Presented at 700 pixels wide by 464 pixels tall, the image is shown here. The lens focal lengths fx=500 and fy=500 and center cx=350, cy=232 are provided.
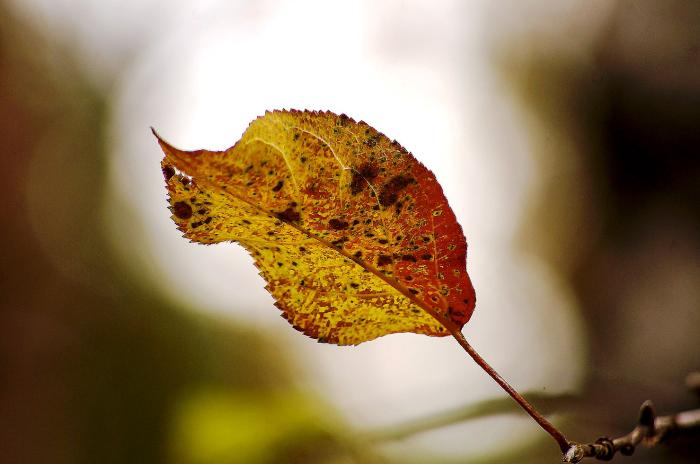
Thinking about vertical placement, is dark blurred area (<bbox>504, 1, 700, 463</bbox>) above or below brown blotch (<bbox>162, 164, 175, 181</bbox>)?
above

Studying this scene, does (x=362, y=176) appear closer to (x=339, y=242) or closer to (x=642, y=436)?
(x=339, y=242)

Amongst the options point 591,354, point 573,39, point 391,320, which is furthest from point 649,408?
point 573,39

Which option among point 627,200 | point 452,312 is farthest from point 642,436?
point 627,200

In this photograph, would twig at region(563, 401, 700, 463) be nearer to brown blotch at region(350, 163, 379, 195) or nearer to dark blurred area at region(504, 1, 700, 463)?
brown blotch at region(350, 163, 379, 195)

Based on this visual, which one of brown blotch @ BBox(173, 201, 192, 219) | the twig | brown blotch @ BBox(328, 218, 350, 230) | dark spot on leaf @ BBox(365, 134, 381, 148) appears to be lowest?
the twig

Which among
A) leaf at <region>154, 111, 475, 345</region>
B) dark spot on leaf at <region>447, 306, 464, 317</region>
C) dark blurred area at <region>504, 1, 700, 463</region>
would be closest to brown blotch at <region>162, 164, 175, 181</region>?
leaf at <region>154, 111, 475, 345</region>

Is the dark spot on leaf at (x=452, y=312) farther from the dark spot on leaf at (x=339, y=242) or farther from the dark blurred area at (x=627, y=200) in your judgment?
the dark blurred area at (x=627, y=200)

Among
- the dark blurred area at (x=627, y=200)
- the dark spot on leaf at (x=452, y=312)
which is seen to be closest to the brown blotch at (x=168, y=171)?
the dark spot on leaf at (x=452, y=312)

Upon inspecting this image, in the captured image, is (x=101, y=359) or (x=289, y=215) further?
(x=101, y=359)
